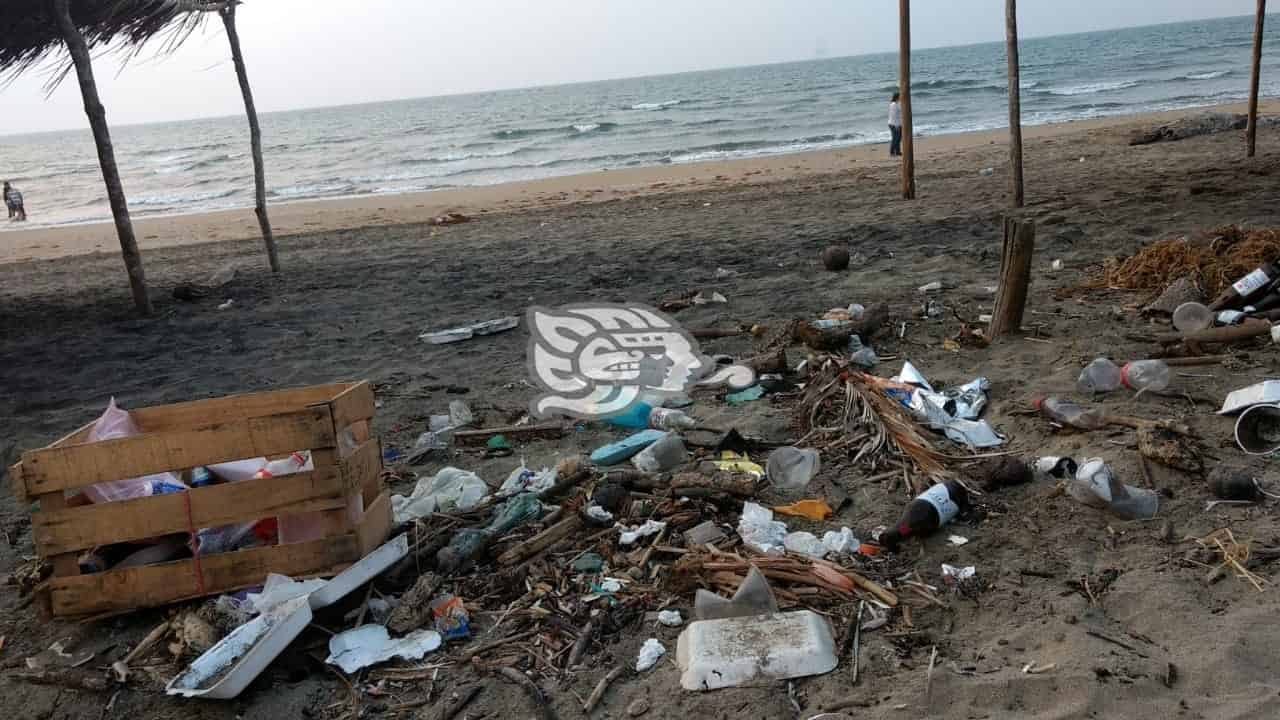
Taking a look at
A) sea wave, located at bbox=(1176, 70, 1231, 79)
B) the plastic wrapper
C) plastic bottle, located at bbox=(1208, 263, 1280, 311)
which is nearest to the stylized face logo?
the plastic wrapper

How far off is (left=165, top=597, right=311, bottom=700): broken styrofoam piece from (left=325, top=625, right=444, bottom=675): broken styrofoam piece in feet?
0.46

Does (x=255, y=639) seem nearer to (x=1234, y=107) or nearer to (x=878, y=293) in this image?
(x=878, y=293)

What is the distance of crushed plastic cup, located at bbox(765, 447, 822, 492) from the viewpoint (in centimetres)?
355

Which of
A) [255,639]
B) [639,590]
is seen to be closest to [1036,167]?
[639,590]

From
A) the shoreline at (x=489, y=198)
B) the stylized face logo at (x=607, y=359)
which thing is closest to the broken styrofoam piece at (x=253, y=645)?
the stylized face logo at (x=607, y=359)

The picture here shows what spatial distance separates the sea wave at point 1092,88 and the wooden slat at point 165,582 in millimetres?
33689

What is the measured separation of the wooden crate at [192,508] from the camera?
9.28 ft

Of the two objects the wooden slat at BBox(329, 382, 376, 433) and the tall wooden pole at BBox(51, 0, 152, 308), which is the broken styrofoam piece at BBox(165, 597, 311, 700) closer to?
the wooden slat at BBox(329, 382, 376, 433)

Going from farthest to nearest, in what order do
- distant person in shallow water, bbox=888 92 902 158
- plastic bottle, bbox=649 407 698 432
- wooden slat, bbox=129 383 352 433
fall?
distant person in shallow water, bbox=888 92 902 158, plastic bottle, bbox=649 407 698 432, wooden slat, bbox=129 383 352 433

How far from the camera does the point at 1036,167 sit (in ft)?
38.2

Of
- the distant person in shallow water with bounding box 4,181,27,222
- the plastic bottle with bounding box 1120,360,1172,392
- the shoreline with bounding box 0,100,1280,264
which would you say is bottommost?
the plastic bottle with bounding box 1120,360,1172,392


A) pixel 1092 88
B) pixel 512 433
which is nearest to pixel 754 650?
pixel 512 433

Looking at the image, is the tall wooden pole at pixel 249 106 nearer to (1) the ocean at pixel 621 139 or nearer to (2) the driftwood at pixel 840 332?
(2) the driftwood at pixel 840 332

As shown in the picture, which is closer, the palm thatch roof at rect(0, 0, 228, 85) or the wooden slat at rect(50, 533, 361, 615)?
the wooden slat at rect(50, 533, 361, 615)
